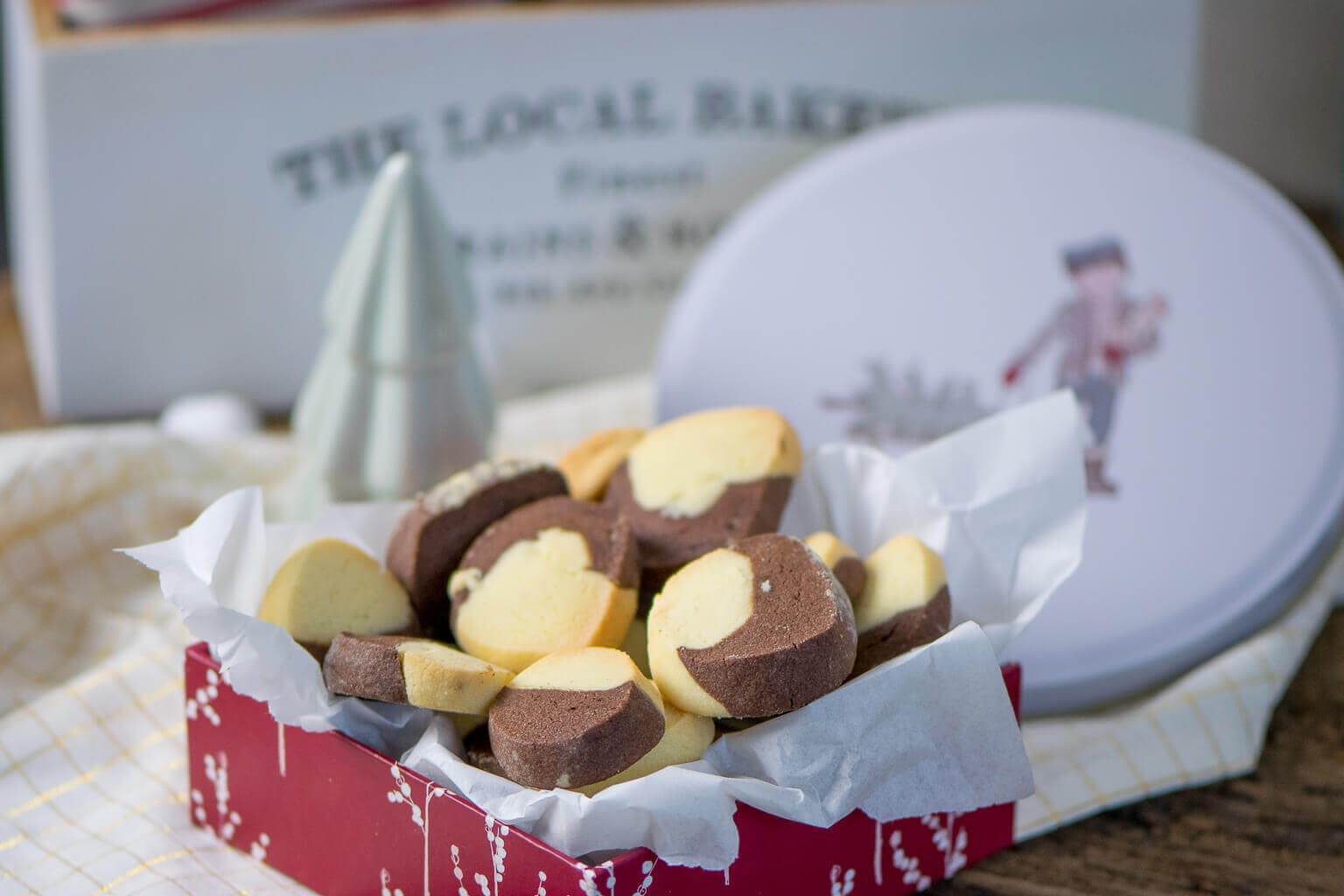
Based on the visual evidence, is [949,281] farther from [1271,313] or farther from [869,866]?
[869,866]

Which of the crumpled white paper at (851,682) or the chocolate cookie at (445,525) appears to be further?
the chocolate cookie at (445,525)

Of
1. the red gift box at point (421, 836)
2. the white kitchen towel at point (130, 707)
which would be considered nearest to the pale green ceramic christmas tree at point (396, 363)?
the white kitchen towel at point (130, 707)

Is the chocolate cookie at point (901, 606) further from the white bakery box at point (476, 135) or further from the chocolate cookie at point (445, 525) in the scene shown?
the white bakery box at point (476, 135)

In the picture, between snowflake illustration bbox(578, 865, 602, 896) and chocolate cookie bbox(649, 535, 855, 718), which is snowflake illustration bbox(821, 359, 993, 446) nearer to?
chocolate cookie bbox(649, 535, 855, 718)

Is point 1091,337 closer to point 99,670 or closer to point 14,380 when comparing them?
point 99,670

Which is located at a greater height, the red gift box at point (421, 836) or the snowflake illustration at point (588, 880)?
→ the snowflake illustration at point (588, 880)

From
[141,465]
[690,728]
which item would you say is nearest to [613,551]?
[690,728]
